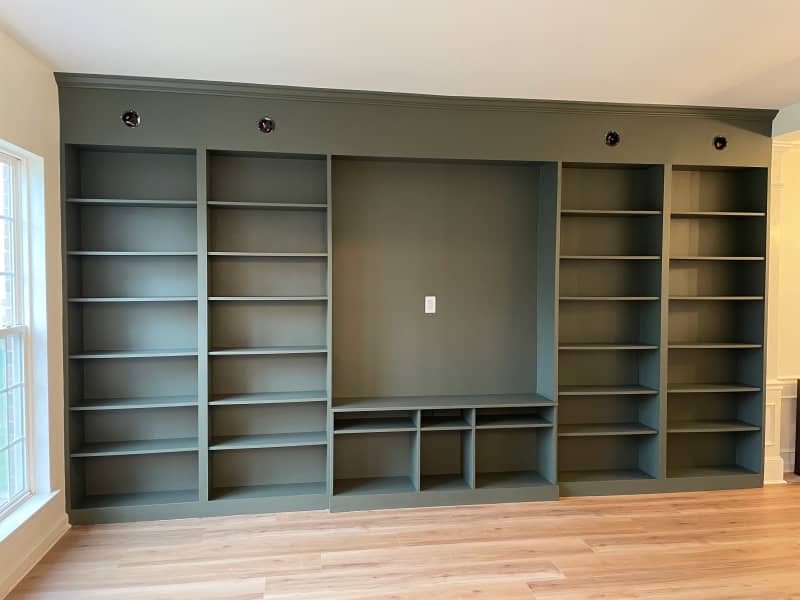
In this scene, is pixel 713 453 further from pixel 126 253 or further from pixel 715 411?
pixel 126 253

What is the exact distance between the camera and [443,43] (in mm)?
2713

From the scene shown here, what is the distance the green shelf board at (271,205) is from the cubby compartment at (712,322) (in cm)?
265

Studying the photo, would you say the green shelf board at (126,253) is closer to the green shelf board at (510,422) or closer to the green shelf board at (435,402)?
the green shelf board at (435,402)

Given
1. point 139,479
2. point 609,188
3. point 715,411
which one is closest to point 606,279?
point 609,188

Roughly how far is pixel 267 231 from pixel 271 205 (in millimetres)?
333

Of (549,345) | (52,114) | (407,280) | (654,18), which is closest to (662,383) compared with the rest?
(549,345)

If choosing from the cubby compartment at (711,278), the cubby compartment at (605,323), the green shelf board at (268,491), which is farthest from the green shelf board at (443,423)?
the cubby compartment at (711,278)

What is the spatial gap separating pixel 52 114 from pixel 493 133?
2597 mm

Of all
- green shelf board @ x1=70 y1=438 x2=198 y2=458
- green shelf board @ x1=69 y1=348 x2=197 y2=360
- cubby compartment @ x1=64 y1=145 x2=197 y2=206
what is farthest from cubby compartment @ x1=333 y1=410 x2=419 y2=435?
cubby compartment @ x1=64 y1=145 x2=197 y2=206

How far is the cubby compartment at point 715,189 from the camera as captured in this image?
3.96m

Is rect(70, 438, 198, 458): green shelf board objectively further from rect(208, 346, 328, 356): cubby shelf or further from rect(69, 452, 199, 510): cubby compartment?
rect(208, 346, 328, 356): cubby shelf

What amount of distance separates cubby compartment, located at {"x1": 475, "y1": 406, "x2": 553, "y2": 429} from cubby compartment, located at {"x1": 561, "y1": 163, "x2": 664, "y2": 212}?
1.43m

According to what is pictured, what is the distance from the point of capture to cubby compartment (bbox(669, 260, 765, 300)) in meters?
4.00

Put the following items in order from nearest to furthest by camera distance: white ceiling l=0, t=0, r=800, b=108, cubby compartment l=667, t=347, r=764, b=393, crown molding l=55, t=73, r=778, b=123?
white ceiling l=0, t=0, r=800, b=108 < crown molding l=55, t=73, r=778, b=123 < cubby compartment l=667, t=347, r=764, b=393
